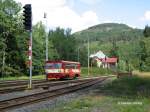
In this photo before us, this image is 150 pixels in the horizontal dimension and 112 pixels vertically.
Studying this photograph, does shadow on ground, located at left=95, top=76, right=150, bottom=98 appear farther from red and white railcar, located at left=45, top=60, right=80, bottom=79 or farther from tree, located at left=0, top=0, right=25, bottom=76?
tree, located at left=0, top=0, right=25, bottom=76

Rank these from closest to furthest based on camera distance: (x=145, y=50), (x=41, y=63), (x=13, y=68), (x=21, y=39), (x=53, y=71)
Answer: (x=53, y=71)
(x=13, y=68)
(x=21, y=39)
(x=41, y=63)
(x=145, y=50)

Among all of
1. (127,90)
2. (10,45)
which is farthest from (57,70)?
(10,45)

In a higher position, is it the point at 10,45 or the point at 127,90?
the point at 10,45

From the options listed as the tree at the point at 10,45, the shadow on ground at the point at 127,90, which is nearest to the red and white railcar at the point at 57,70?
the shadow on ground at the point at 127,90

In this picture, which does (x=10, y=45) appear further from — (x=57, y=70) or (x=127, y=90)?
(x=127, y=90)

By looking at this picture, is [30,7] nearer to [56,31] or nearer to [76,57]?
[76,57]

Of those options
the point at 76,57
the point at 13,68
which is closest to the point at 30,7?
the point at 13,68

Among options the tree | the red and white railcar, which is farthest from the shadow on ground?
the tree

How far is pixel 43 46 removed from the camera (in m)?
98.8

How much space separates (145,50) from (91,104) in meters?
100

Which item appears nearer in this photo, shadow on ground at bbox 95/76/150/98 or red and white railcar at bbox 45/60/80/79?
shadow on ground at bbox 95/76/150/98

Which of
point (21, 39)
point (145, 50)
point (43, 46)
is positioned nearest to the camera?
point (21, 39)

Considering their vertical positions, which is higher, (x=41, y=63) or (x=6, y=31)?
(x=6, y=31)

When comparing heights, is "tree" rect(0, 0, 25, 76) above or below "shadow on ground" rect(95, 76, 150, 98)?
above
